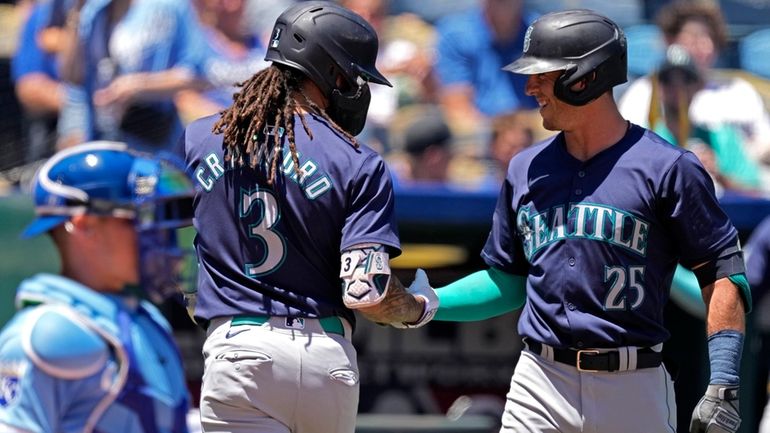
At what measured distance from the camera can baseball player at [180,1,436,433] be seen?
3.66 m

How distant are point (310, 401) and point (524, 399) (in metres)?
0.71

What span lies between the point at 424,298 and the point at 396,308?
0.17 m

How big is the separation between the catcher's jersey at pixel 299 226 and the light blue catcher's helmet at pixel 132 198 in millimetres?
1030

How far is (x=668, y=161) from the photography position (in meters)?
3.92

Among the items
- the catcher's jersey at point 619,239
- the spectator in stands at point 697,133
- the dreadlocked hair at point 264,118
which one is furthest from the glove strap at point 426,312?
the spectator in stands at point 697,133

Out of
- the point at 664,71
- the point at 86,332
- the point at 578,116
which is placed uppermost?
the point at 578,116

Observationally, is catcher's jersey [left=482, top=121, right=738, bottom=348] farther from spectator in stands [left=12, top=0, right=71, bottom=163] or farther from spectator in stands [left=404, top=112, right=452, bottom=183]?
spectator in stands [left=12, top=0, right=71, bottom=163]

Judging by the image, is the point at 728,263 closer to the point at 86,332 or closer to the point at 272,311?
the point at 272,311

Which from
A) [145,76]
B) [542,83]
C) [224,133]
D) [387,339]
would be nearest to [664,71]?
[387,339]

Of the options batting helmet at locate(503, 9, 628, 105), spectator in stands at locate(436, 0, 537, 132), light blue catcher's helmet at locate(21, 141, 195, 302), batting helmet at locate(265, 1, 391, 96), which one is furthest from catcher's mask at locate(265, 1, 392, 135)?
spectator in stands at locate(436, 0, 537, 132)

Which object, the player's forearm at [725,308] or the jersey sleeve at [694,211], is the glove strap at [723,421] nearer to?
the player's forearm at [725,308]

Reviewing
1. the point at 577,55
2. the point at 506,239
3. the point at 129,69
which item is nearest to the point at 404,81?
the point at 129,69

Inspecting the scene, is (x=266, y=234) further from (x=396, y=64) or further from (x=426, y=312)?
(x=396, y=64)

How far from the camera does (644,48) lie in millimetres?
8438
